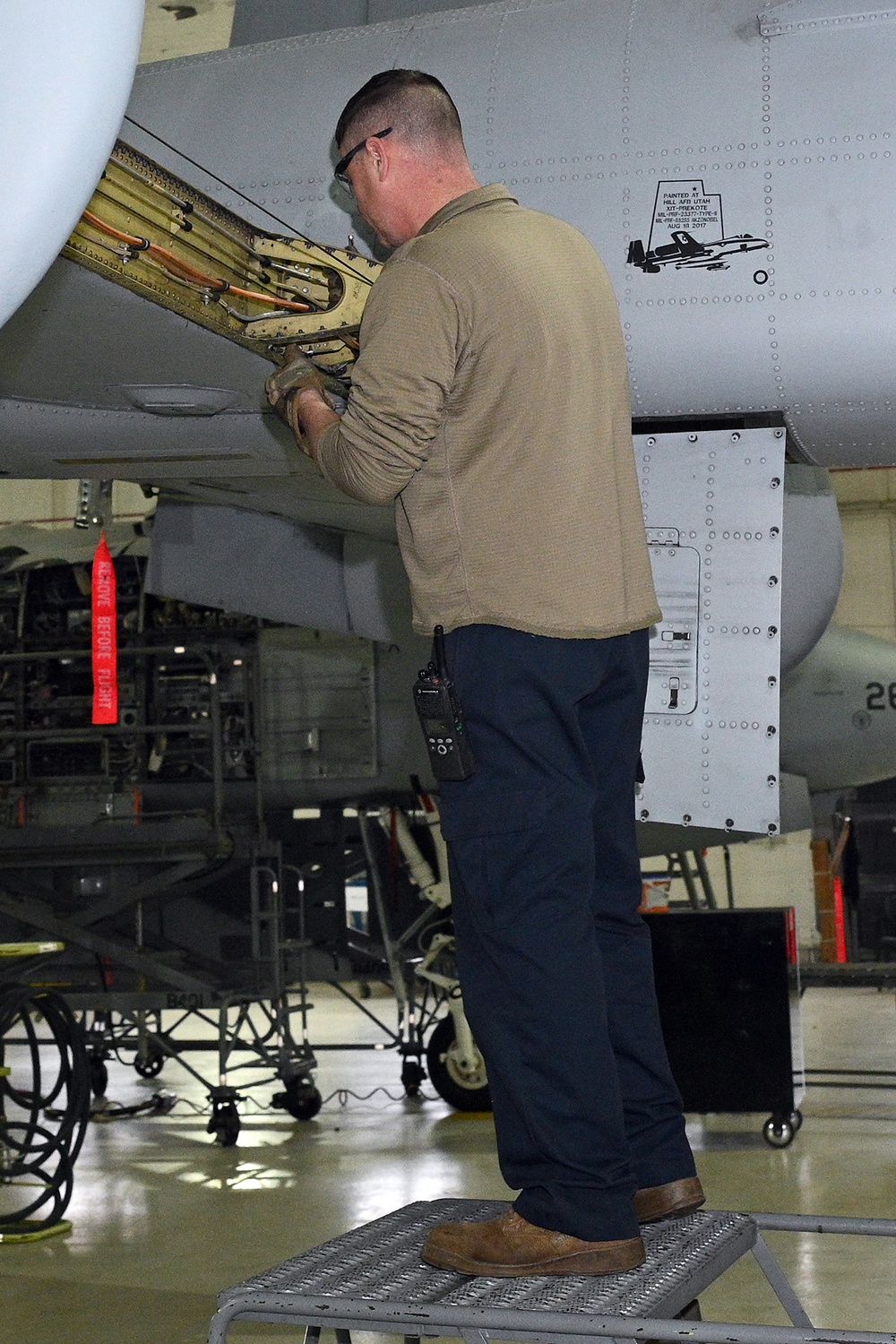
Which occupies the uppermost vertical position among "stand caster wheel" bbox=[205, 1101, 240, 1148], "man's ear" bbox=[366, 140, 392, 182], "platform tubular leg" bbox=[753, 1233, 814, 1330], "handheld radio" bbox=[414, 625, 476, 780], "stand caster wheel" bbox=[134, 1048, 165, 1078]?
"man's ear" bbox=[366, 140, 392, 182]

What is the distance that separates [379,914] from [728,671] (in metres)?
6.88

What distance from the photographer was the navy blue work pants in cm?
234

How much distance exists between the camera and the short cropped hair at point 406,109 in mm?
2695

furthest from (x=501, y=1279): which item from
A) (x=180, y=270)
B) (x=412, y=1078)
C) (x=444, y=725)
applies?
(x=412, y=1078)

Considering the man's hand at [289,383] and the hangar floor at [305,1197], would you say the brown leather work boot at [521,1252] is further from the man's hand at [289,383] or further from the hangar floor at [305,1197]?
the hangar floor at [305,1197]

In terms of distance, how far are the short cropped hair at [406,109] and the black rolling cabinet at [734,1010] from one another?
6.12 metres

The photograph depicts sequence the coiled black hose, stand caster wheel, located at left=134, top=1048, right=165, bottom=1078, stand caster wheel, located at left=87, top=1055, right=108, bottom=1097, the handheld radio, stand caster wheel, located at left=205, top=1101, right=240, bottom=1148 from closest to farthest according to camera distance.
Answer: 1. the handheld radio
2. the coiled black hose
3. stand caster wheel, located at left=205, top=1101, right=240, bottom=1148
4. stand caster wheel, located at left=87, top=1055, right=108, bottom=1097
5. stand caster wheel, located at left=134, top=1048, right=165, bottom=1078

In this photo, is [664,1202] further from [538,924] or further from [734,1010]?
[734,1010]

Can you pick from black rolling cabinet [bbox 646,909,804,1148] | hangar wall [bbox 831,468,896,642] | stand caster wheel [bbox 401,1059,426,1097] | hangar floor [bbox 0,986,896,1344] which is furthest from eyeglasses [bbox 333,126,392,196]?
hangar wall [bbox 831,468,896,642]

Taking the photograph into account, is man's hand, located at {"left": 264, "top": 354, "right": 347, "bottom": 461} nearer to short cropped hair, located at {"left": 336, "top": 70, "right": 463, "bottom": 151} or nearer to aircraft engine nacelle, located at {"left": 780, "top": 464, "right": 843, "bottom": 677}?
short cropped hair, located at {"left": 336, "top": 70, "right": 463, "bottom": 151}

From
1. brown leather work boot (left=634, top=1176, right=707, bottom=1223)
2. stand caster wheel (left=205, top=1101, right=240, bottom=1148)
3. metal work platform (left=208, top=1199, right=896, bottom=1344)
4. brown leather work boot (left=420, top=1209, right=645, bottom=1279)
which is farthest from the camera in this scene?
stand caster wheel (left=205, top=1101, right=240, bottom=1148)

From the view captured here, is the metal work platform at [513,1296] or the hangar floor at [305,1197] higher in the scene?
the metal work platform at [513,1296]

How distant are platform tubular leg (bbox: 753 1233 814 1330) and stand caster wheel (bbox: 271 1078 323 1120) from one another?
24.2 ft

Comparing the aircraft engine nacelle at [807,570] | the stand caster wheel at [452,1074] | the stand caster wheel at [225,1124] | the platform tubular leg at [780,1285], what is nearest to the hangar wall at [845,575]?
the stand caster wheel at [452,1074]
